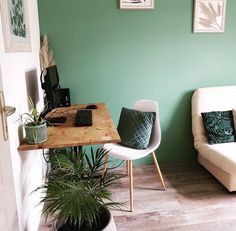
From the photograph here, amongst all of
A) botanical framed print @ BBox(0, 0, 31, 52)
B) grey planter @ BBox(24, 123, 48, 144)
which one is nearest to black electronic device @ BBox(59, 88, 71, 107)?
botanical framed print @ BBox(0, 0, 31, 52)

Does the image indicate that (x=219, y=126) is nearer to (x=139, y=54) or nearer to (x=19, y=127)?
(x=139, y=54)

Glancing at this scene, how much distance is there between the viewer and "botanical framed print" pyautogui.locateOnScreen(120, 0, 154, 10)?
2652 mm

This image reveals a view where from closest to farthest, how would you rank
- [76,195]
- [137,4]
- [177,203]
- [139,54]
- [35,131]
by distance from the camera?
[76,195] < [35,131] < [177,203] < [137,4] < [139,54]

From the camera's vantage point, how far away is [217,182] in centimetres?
267

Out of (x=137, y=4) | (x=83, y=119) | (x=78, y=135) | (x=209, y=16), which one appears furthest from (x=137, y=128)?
(x=209, y=16)

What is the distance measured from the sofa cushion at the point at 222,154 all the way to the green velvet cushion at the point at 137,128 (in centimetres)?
65

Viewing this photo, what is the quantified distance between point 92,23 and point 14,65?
4.44 feet

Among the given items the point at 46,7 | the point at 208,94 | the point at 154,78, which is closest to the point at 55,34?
the point at 46,7

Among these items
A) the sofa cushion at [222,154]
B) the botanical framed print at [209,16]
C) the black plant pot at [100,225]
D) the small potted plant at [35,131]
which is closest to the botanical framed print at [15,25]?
the small potted plant at [35,131]

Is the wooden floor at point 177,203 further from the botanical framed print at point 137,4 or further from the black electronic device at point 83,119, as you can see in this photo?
the botanical framed print at point 137,4

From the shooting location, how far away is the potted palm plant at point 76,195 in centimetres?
140

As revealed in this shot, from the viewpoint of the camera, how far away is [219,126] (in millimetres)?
2752

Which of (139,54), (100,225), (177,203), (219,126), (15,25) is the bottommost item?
(177,203)

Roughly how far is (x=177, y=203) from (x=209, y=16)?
6.52 feet
